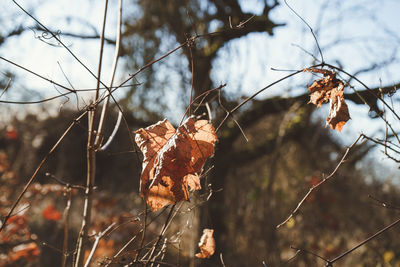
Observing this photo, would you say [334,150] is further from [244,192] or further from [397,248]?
[397,248]

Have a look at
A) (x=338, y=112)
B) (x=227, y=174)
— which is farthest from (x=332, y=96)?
(x=227, y=174)

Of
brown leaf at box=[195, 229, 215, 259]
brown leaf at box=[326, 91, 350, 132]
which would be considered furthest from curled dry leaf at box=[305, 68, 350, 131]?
brown leaf at box=[195, 229, 215, 259]

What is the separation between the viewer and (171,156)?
1.04m

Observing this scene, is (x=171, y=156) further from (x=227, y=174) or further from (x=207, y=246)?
(x=227, y=174)

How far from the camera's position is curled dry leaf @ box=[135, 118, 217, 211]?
1.05 metres

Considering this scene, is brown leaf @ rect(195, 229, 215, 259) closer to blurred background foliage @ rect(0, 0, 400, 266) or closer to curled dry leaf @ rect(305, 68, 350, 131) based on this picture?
blurred background foliage @ rect(0, 0, 400, 266)

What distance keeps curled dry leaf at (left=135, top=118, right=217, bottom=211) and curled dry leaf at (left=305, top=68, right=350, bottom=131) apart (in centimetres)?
51

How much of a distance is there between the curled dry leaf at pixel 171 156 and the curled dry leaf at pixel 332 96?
51cm

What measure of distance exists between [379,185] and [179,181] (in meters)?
6.27

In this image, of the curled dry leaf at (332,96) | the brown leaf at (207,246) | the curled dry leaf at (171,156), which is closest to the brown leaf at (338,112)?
the curled dry leaf at (332,96)

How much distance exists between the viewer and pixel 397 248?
14.7ft

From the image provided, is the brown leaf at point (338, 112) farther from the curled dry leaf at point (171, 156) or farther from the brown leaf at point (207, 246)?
the brown leaf at point (207, 246)

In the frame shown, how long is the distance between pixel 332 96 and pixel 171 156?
720 mm

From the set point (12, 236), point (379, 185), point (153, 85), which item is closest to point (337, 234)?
point (379, 185)
